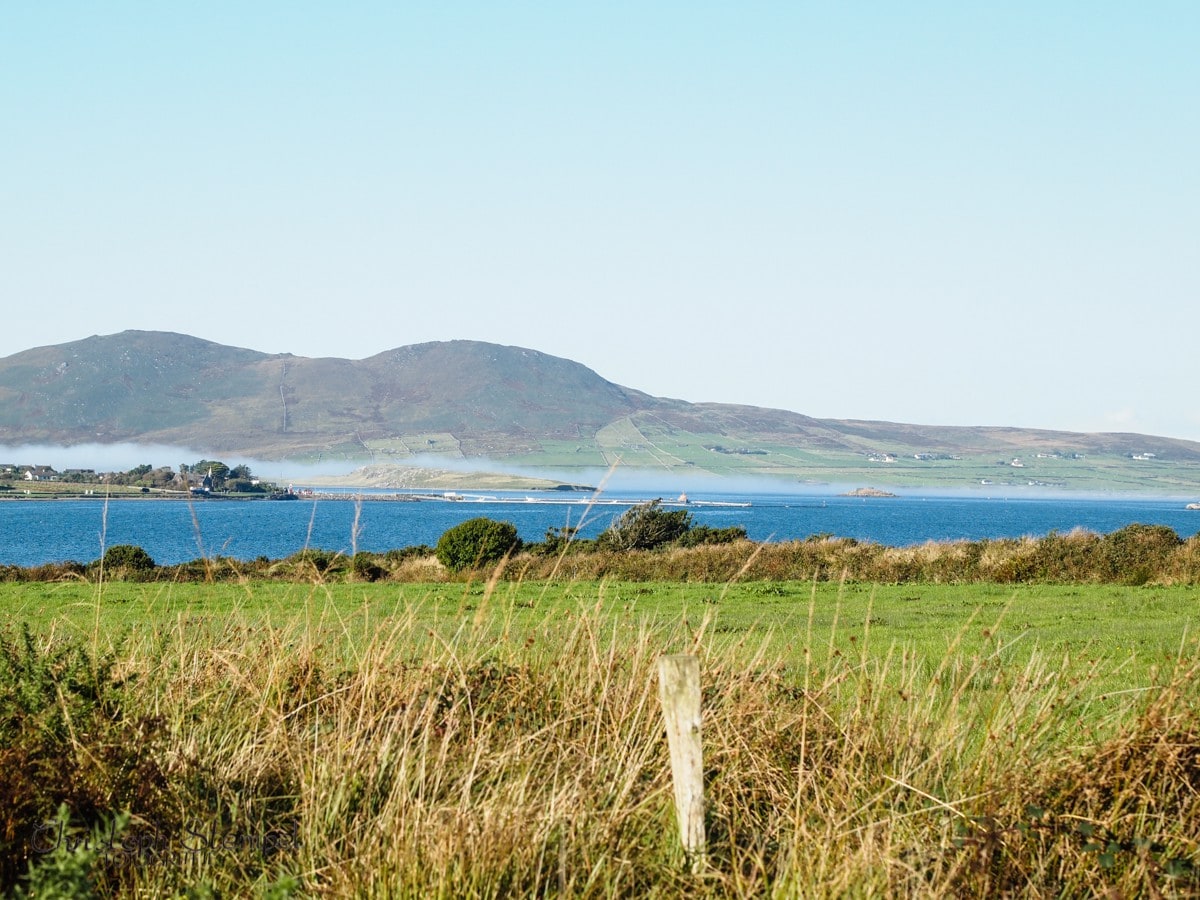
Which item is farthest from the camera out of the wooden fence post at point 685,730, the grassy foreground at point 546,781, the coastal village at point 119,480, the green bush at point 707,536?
the coastal village at point 119,480

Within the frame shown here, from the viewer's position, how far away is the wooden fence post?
4344mm

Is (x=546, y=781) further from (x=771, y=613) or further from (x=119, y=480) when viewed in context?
(x=119, y=480)

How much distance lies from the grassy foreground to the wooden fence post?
27 cm

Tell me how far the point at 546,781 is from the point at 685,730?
1.10 m

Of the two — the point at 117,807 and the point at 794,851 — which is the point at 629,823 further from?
the point at 117,807

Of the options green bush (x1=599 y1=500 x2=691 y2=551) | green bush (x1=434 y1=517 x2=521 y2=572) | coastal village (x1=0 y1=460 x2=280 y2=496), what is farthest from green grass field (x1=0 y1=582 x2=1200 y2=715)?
coastal village (x1=0 y1=460 x2=280 y2=496)

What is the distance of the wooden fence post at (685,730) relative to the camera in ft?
14.3

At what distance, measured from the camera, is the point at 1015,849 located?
4715mm

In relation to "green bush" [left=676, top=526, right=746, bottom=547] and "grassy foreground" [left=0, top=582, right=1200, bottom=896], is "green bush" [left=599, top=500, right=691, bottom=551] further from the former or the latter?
"grassy foreground" [left=0, top=582, right=1200, bottom=896]

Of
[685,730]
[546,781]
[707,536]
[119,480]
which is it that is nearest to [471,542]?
[707,536]

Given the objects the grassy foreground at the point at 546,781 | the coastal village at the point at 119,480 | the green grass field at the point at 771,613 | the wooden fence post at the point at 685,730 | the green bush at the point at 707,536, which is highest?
the wooden fence post at the point at 685,730

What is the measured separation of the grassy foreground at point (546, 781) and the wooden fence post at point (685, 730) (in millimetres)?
269

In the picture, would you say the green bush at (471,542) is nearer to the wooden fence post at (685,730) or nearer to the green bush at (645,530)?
the green bush at (645,530)

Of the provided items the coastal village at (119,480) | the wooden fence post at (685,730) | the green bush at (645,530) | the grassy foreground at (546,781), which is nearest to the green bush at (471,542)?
the green bush at (645,530)
